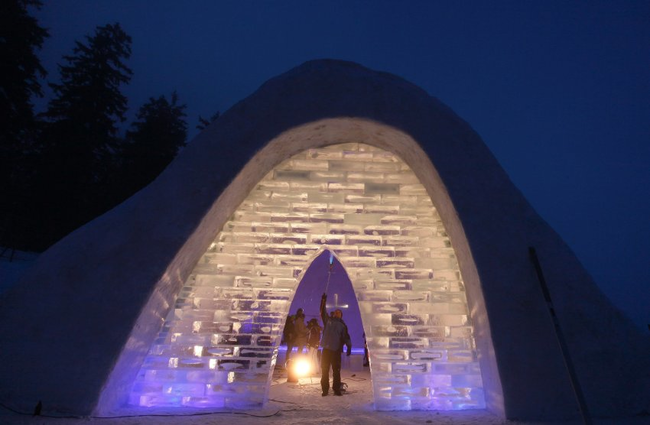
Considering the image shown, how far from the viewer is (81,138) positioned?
16.0m

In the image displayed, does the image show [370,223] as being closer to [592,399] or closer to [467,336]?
[467,336]

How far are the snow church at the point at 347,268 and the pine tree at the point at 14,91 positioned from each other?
37.5 feet

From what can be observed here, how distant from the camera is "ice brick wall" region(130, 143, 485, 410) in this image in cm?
468

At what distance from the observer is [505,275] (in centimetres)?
408

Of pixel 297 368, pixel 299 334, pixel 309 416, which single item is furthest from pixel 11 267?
pixel 309 416

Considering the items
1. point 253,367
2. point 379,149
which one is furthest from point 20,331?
point 379,149

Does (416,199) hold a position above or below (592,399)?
above

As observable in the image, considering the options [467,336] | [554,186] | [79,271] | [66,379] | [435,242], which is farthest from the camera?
[554,186]

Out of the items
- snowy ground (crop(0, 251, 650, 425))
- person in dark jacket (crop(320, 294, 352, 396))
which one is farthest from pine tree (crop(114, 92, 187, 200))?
snowy ground (crop(0, 251, 650, 425))

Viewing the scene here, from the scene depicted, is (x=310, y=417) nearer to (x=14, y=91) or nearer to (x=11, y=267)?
(x=11, y=267)

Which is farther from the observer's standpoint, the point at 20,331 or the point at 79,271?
the point at 79,271

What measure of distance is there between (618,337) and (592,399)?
72 centimetres

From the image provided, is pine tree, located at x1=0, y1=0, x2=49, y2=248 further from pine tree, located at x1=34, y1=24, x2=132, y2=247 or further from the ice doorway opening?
the ice doorway opening

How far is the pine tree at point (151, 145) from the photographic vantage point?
17.7 m
